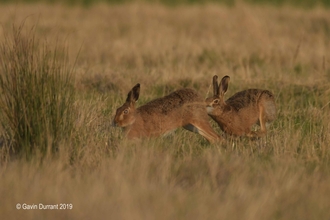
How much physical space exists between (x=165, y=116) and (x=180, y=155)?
797 millimetres

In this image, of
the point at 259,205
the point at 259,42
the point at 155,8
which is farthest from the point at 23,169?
the point at 155,8

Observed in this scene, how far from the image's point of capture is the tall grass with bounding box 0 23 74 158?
6.42 m

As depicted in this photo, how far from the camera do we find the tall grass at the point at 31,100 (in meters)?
6.42

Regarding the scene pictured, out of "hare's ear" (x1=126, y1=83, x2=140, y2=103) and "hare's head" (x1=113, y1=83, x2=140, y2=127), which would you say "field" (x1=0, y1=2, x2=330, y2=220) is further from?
A: "hare's ear" (x1=126, y1=83, x2=140, y2=103)

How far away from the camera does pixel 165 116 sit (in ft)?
24.4

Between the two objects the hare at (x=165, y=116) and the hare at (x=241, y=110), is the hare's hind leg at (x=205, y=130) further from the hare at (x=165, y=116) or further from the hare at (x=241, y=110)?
the hare at (x=241, y=110)

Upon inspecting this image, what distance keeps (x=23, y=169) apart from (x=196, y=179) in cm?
134

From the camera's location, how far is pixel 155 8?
1989 cm

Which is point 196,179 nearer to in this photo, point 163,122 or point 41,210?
point 41,210

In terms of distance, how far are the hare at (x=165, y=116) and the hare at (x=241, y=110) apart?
12.3 inches

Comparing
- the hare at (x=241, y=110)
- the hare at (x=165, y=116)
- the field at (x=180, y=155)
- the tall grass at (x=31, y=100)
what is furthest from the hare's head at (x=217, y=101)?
the tall grass at (x=31, y=100)

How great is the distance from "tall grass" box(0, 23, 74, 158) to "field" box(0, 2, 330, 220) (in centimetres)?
8

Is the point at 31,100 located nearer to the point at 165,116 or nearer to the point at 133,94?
the point at 133,94

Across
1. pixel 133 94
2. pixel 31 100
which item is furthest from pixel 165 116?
pixel 31 100
